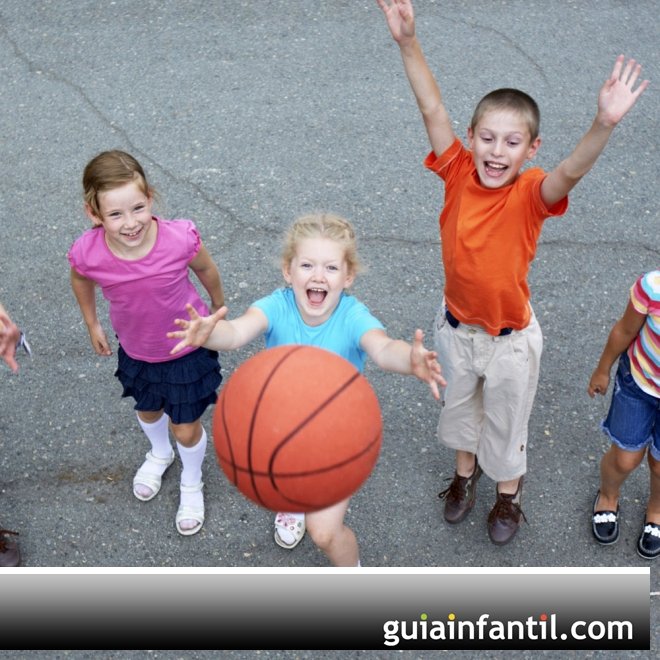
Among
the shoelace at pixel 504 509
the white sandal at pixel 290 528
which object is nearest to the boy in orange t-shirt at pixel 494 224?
the shoelace at pixel 504 509

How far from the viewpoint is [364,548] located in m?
4.24

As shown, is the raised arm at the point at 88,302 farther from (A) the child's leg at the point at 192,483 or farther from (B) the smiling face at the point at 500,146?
(B) the smiling face at the point at 500,146

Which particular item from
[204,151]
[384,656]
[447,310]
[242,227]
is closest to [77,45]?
[204,151]

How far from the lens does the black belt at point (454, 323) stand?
376cm

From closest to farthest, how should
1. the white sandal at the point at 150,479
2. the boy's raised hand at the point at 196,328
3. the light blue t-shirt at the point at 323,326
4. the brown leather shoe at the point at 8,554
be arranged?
the boy's raised hand at the point at 196,328
the light blue t-shirt at the point at 323,326
the brown leather shoe at the point at 8,554
the white sandal at the point at 150,479

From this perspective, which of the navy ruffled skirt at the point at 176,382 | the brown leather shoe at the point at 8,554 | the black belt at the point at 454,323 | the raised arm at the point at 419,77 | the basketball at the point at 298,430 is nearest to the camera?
the basketball at the point at 298,430

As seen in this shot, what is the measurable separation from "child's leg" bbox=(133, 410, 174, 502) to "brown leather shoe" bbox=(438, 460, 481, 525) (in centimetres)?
133

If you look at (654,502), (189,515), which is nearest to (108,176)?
(189,515)

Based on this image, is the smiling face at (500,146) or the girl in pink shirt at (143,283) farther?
the girl in pink shirt at (143,283)

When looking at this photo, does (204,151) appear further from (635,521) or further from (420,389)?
(635,521)

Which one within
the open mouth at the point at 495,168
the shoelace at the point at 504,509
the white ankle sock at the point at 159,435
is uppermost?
the open mouth at the point at 495,168

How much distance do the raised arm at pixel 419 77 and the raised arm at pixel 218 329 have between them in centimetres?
98

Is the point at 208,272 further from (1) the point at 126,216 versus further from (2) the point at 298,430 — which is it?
(2) the point at 298,430

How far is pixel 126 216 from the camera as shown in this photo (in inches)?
144
